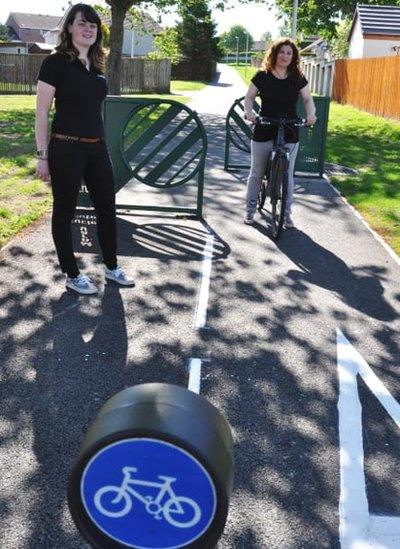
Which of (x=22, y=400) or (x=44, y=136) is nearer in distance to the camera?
(x=22, y=400)

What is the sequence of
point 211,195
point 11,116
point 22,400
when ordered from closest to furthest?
point 22,400
point 211,195
point 11,116

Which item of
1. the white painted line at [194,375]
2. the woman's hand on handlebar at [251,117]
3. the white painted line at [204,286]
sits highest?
the woman's hand on handlebar at [251,117]

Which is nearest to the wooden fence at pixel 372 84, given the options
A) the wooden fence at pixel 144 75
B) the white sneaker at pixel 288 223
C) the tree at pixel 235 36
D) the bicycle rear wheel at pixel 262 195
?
→ the wooden fence at pixel 144 75

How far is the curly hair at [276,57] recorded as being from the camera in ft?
21.5

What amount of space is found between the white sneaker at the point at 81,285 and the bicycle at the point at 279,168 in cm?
245

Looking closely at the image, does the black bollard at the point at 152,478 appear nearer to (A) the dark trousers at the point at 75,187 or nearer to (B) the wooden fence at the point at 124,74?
(A) the dark trousers at the point at 75,187

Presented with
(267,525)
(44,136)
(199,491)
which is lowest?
(267,525)

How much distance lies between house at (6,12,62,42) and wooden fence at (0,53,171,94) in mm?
79185

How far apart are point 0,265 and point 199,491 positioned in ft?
14.1

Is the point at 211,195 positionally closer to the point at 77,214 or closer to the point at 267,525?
the point at 77,214

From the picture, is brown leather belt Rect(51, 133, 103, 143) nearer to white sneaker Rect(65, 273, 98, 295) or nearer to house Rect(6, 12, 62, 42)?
white sneaker Rect(65, 273, 98, 295)

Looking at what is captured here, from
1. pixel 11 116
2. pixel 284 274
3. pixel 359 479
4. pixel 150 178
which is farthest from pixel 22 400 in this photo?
pixel 11 116

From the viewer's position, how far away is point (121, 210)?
812 centimetres

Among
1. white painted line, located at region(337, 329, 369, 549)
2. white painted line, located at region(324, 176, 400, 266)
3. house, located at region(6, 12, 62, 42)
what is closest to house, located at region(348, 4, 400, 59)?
white painted line, located at region(324, 176, 400, 266)
